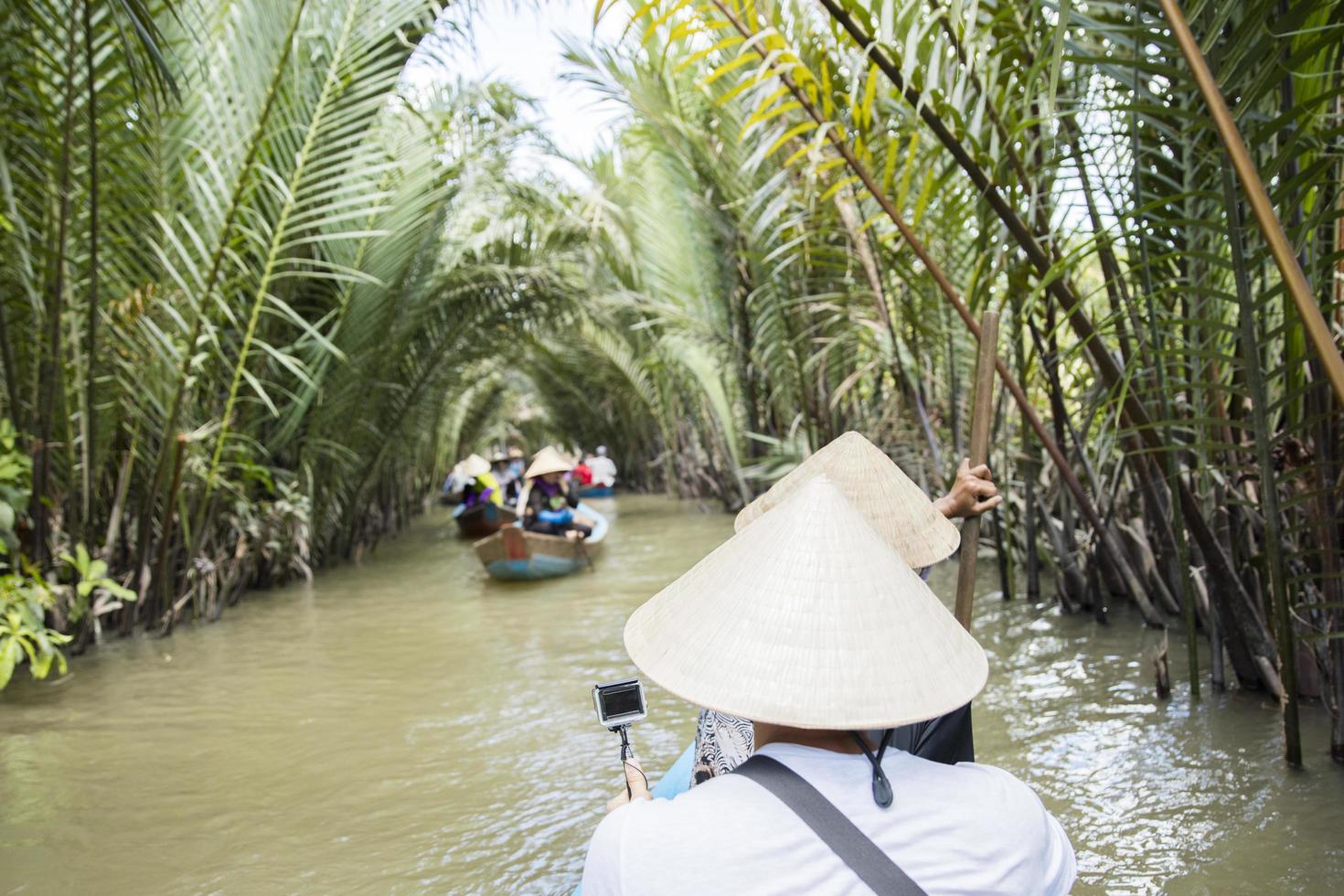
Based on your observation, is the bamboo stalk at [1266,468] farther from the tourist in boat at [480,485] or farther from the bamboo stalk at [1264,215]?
the tourist in boat at [480,485]

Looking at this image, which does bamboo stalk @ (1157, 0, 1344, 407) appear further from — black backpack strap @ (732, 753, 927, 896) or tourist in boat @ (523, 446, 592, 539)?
tourist in boat @ (523, 446, 592, 539)

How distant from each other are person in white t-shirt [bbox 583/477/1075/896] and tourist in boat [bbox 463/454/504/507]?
1194cm

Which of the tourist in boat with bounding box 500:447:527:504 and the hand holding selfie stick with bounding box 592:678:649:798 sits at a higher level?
the hand holding selfie stick with bounding box 592:678:649:798

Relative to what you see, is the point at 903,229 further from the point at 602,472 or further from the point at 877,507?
the point at 602,472

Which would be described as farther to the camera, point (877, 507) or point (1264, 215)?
point (877, 507)

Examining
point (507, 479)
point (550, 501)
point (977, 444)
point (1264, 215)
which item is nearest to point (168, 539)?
point (550, 501)

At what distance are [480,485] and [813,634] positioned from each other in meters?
12.9

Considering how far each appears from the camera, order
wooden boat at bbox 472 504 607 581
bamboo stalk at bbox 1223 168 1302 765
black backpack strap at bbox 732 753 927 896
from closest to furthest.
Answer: black backpack strap at bbox 732 753 927 896, bamboo stalk at bbox 1223 168 1302 765, wooden boat at bbox 472 504 607 581

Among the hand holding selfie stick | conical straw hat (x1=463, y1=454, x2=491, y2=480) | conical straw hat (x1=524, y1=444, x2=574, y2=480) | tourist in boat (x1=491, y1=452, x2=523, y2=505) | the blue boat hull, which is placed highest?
the hand holding selfie stick

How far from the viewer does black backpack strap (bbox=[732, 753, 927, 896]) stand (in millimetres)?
1354

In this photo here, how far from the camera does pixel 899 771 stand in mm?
1476

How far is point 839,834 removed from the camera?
1376mm

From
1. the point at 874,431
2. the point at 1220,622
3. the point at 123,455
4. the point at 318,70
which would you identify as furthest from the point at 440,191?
the point at 1220,622

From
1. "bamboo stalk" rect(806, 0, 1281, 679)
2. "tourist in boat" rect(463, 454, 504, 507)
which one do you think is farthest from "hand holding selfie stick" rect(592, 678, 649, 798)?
"tourist in boat" rect(463, 454, 504, 507)
